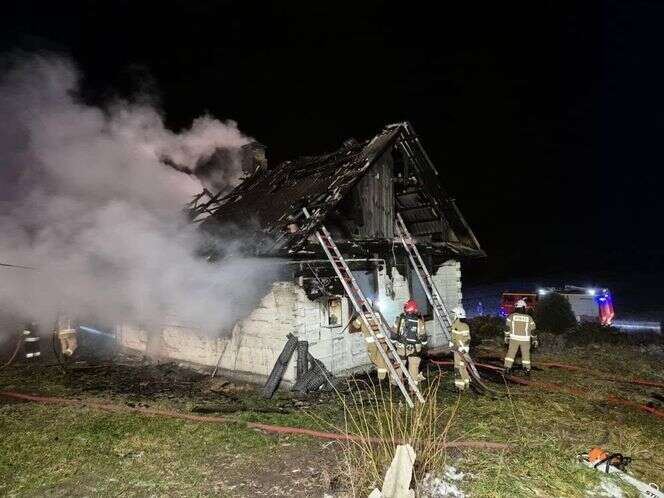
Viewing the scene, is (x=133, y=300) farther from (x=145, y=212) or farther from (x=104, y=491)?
(x=104, y=491)

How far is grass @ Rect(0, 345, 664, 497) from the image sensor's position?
4434 millimetres

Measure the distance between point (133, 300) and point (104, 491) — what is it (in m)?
7.33

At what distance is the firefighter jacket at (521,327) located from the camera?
8922 millimetres

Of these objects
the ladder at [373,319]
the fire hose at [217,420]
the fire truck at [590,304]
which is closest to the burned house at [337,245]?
the ladder at [373,319]

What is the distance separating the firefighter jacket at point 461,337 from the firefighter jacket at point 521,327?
1.49m

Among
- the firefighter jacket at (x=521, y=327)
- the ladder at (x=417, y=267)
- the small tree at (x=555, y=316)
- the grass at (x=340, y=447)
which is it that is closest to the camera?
the grass at (x=340, y=447)

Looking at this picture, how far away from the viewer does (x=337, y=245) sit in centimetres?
948

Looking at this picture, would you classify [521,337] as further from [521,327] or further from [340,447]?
[340,447]

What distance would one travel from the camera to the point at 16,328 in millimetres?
12594

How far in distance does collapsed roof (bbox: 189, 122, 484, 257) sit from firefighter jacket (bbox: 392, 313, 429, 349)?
2409 mm

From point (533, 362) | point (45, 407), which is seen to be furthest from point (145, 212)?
point (533, 362)

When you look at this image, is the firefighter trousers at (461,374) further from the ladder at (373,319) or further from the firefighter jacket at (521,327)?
the firefighter jacket at (521,327)

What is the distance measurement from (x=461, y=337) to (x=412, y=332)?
3.86 ft

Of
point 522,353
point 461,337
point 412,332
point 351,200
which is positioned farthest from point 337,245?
point 522,353
